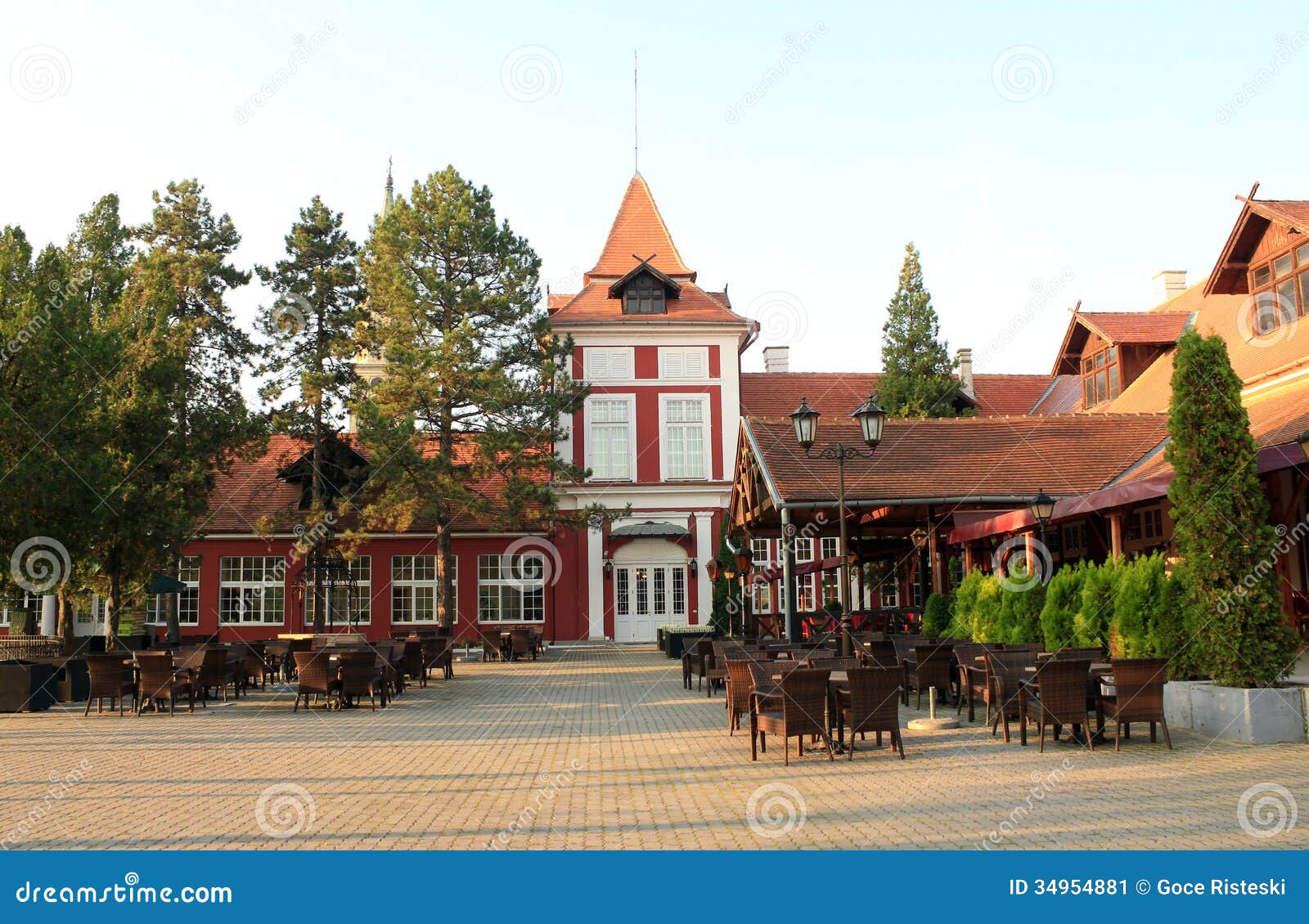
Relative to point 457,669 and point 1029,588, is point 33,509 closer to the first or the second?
point 457,669

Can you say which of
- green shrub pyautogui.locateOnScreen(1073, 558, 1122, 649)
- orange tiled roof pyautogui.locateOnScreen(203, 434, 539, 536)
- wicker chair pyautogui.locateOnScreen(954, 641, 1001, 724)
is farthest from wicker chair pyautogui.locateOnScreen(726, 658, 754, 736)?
orange tiled roof pyautogui.locateOnScreen(203, 434, 539, 536)

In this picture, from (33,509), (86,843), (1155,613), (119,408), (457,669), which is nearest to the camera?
(86,843)

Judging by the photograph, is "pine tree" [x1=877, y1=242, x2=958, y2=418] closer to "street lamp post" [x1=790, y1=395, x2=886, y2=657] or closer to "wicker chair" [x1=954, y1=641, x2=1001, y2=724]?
"street lamp post" [x1=790, y1=395, x2=886, y2=657]

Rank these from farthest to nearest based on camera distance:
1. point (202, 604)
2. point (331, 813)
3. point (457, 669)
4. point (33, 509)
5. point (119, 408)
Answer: point (202, 604)
point (457, 669)
point (119, 408)
point (33, 509)
point (331, 813)

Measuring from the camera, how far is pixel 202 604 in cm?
3241

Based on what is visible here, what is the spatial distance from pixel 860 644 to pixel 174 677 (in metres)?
9.52

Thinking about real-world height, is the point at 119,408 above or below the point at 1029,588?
above

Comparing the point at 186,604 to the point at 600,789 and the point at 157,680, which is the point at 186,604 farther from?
the point at 600,789

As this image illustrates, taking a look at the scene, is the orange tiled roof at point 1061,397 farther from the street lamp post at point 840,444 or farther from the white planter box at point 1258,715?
the white planter box at point 1258,715

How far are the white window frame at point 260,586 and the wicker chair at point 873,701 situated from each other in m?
26.3

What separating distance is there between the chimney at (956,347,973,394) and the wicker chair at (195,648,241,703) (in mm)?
26920

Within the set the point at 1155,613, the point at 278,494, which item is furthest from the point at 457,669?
the point at 1155,613

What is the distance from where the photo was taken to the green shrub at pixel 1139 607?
11.2m

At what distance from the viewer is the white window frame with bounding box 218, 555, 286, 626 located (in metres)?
32.5
